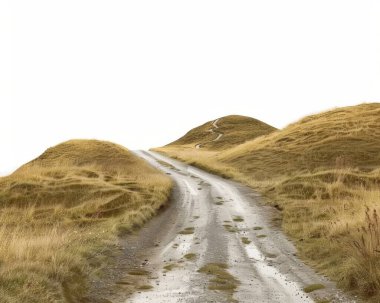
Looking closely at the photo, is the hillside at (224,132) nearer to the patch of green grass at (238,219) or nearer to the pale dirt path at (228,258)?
the pale dirt path at (228,258)

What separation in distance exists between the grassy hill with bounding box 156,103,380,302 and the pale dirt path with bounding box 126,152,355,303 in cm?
69

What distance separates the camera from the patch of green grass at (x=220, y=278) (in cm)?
892

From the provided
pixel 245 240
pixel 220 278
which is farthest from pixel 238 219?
pixel 220 278

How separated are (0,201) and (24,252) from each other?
18.5 meters

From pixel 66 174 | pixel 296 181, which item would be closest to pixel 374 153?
pixel 296 181

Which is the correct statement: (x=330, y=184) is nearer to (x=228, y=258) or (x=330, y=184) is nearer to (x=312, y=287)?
(x=228, y=258)

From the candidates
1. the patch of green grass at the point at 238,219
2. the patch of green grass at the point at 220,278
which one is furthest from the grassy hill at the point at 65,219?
the patch of green grass at the point at 238,219

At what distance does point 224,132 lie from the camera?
101125mm

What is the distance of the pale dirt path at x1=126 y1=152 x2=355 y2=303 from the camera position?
848 cm

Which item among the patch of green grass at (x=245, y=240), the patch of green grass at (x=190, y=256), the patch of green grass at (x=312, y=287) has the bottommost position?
the patch of green grass at (x=312, y=287)

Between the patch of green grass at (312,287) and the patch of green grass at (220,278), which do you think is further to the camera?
the patch of green grass at (220,278)

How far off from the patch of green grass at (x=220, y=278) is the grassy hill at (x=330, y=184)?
2.62 metres

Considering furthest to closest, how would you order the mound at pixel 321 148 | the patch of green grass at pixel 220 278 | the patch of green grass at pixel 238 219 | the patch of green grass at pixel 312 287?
the mound at pixel 321 148 < the patch of green grass at pixel 238 219 < the patch of green grass at pixel 220 278 < the patch of green grass at pixel 312 287

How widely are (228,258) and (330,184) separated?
12113 millimetres
